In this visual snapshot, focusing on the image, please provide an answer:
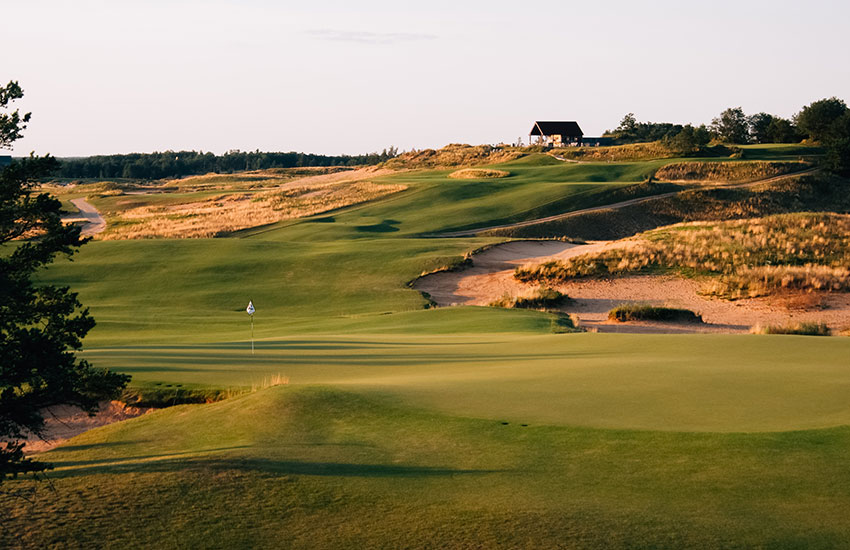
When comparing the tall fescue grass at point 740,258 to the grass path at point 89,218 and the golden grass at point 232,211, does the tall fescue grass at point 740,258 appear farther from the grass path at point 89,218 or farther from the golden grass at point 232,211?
the grass path at point 89,218

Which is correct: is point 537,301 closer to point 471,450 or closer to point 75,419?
point 75,419

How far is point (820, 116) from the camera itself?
101 m

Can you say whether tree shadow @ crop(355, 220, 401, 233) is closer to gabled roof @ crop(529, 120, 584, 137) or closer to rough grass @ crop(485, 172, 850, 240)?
rough grass @ crop(485, 172, 850, 240)

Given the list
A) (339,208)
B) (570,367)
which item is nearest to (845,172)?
(339,208)

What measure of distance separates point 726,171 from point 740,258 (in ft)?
141

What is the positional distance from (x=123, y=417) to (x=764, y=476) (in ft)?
38.3

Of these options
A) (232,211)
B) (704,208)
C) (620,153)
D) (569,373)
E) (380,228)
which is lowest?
(380,228)

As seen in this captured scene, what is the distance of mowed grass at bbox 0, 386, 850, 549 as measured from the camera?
28.4ft

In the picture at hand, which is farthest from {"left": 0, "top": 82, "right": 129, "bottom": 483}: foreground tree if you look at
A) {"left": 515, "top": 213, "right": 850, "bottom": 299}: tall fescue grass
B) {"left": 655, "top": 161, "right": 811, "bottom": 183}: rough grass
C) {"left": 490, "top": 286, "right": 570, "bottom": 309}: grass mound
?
{"left": 655, "top": 161, "right": 811, "bottom": 183}: rough grass

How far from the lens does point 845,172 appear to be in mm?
80250

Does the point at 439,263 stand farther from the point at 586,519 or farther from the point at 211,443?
the point at 586,519

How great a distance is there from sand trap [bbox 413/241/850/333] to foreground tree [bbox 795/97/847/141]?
217ft

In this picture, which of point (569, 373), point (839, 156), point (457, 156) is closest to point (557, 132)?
point (457, 156)

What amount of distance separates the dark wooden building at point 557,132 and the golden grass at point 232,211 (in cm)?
7000
